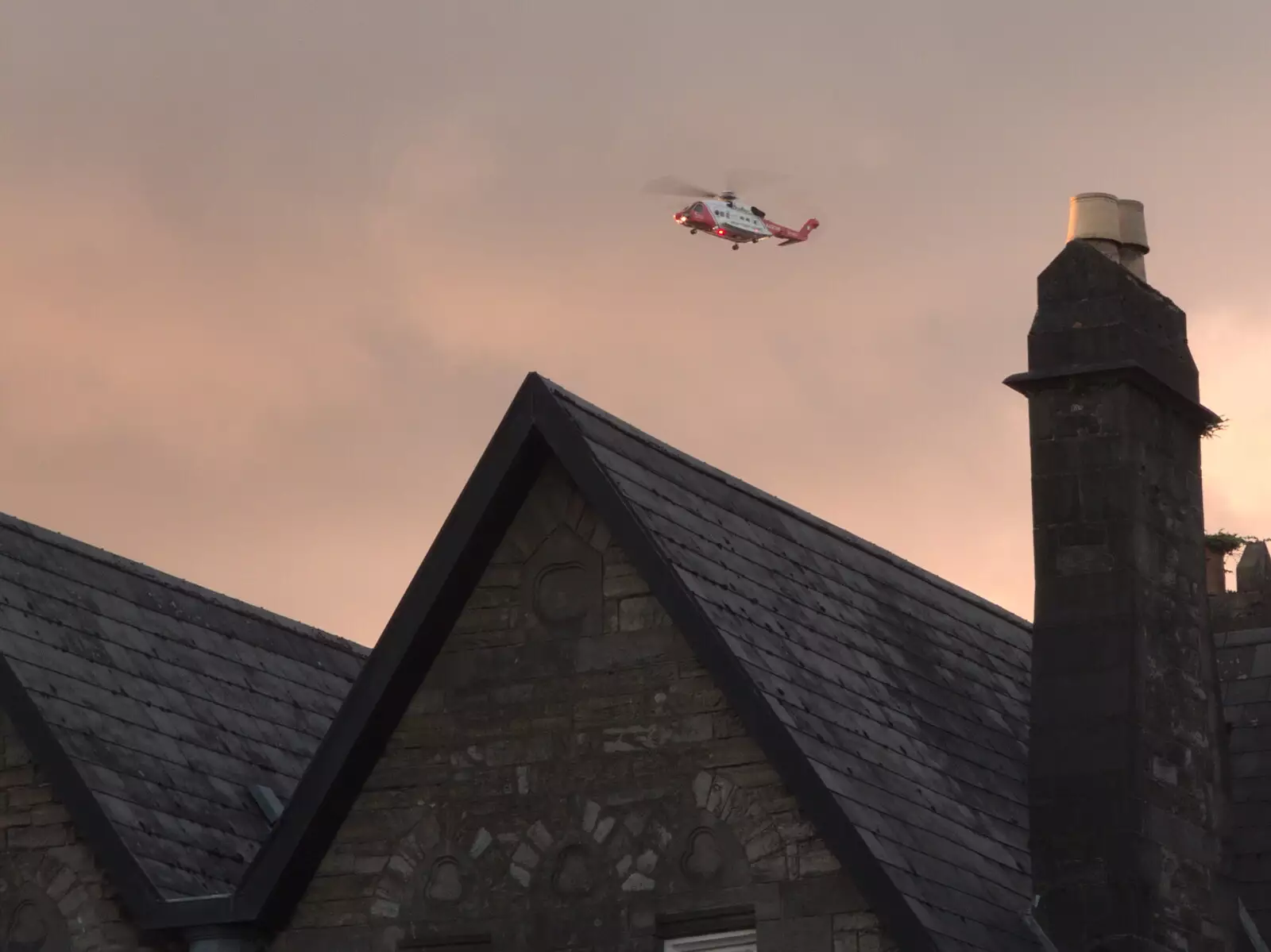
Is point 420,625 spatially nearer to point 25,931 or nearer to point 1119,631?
point 25,931

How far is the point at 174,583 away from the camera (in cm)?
2722

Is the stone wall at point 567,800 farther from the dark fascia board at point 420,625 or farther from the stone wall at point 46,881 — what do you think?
the stone wall at point 46,881

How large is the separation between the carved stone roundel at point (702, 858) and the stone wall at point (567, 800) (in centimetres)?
1

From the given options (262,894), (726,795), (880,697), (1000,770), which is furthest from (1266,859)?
(262,894)

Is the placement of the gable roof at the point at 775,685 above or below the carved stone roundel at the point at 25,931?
above

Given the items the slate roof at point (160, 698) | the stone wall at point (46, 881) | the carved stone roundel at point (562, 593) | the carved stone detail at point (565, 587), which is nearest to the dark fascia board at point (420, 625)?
the carved stone detail at point (565, 587)

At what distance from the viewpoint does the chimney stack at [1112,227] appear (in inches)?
939

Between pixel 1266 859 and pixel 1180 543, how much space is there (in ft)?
9.52

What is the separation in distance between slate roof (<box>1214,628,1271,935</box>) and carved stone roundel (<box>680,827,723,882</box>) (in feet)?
14.9

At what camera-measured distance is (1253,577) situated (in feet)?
105

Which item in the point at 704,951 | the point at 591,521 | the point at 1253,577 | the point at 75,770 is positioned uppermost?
the point at 1253,577

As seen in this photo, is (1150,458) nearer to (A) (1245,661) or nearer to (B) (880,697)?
(B) (880,697)

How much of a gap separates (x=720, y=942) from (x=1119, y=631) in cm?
381

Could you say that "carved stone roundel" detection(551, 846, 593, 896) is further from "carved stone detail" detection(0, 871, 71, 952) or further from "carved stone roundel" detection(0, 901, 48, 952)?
"carved stone roundel" detection(0, 901, 48, 952)
